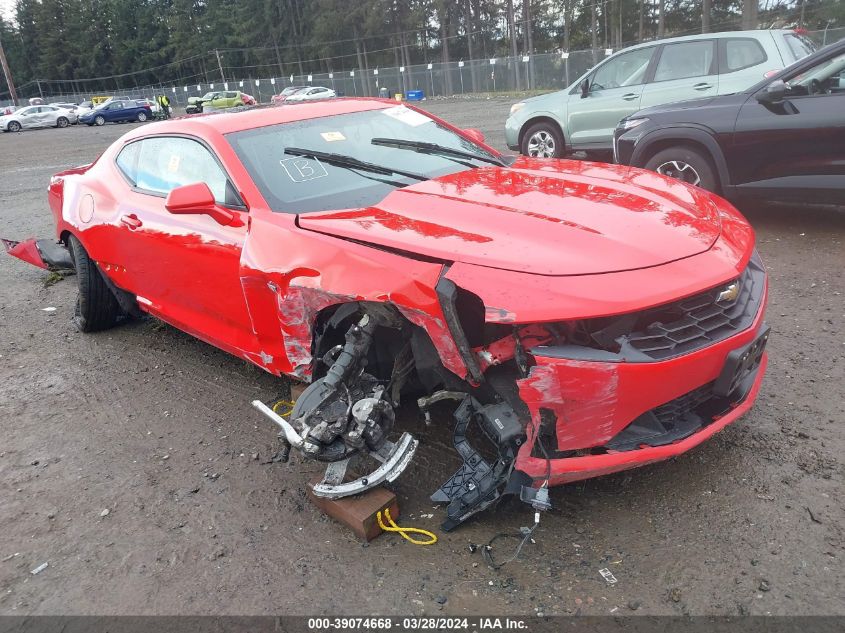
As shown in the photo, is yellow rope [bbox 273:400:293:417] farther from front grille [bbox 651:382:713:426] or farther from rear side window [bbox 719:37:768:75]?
rear side window [bbox 719:37:768:75]

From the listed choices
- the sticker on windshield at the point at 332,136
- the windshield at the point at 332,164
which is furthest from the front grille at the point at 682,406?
the sticker on windshield at the point at 332,136

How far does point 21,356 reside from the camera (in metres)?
4.73

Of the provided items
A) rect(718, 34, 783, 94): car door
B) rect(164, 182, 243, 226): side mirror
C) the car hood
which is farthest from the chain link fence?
rect(164, 182, 243, 226): side mirror

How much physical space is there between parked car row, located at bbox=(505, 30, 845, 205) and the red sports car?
8.62 feet

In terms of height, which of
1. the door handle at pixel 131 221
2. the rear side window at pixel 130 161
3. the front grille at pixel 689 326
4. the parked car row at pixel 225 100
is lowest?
the front grille at pixel 689 326

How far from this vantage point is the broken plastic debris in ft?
7.09

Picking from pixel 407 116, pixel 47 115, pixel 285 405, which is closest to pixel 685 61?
pixel 407 116

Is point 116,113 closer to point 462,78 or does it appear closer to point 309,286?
point 462,78

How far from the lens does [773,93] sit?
5246 millimetres

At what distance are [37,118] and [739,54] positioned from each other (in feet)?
131

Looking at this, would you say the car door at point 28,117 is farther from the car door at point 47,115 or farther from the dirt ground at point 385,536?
the dirt ground at point 385,536

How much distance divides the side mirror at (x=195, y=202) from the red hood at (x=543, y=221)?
479 mm

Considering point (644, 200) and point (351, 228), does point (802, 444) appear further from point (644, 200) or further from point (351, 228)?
point (351, 228)

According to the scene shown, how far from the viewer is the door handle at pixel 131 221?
12.7ft
